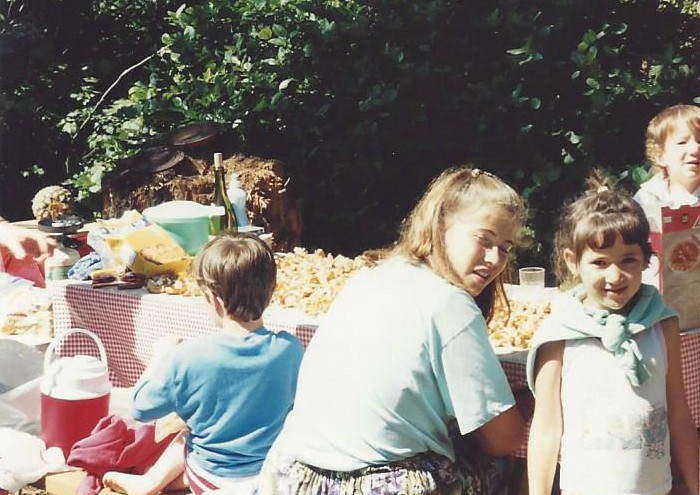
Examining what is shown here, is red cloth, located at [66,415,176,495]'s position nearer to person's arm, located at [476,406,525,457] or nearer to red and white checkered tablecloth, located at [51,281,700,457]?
red and white checkered tablecloth, located at [51,281,700,457]

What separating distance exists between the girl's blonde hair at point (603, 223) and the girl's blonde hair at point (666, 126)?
1.37 m

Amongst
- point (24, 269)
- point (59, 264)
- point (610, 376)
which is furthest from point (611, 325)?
point (24, 269)

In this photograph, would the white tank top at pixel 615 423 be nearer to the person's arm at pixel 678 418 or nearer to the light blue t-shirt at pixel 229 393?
the person's arm at pixel 678 418

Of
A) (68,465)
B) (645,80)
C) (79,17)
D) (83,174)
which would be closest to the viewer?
(68,465)

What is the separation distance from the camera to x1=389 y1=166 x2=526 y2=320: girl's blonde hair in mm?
2191

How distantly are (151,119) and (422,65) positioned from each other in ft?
6.49

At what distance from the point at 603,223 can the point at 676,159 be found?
1.46m

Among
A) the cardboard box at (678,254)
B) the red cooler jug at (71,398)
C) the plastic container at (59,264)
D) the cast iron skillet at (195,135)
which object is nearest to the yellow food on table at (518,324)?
the cardboard box at (678,254)

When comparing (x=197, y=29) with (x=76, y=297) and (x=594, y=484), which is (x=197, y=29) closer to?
(x=76, y=297)

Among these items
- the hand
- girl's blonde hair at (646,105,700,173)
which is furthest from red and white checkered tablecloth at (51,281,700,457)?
girl's blonde hair at (646,105,700,173)

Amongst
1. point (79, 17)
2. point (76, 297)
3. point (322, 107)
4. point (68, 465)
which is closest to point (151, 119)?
point (322, 107)

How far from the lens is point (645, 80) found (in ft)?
20.3

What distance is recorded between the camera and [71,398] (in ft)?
10.2

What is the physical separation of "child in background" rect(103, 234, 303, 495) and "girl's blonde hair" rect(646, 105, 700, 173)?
167 cm
